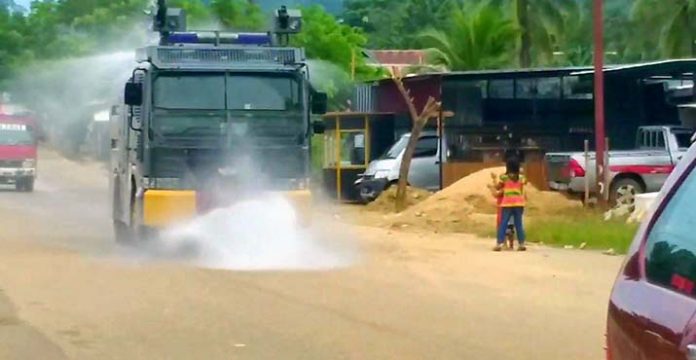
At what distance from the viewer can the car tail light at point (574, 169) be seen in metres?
29.1

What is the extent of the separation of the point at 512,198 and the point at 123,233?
6.09 m

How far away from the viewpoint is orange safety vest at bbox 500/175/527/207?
70.9 ft

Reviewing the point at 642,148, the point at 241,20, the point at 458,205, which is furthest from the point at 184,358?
the point at 241,20

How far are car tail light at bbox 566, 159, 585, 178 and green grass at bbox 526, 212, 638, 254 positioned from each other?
3.06 meters

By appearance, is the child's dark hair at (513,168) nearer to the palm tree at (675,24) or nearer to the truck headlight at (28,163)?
the truck headlight at (28,163)

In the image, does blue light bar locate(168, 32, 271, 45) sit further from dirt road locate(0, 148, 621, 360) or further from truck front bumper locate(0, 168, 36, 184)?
truck front bumper locate(0, 168, 36, 184)

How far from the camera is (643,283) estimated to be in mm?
4645

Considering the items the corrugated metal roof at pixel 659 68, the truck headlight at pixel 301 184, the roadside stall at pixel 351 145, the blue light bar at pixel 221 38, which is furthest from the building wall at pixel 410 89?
the truck headlight at pixel 301 184

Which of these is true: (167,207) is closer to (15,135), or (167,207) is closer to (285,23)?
(285,23)

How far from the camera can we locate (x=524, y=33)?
4984 cm

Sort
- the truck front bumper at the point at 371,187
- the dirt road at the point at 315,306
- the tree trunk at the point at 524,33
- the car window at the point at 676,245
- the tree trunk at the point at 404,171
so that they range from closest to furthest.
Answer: the car window at the point at 676,245
the dirt road at the point at 315,306
the tree trunk at the point at 404,171
the truck front bumper at the point at 371,187
the tree trunk at the point at 524,33

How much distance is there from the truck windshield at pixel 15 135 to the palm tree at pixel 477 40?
588 inches

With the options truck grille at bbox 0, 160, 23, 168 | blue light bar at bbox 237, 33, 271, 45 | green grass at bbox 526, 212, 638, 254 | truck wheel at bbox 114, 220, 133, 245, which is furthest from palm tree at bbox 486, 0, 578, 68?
blue light bar at bbox 237, 33, 271, 45

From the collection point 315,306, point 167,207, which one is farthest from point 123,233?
point 315,306
